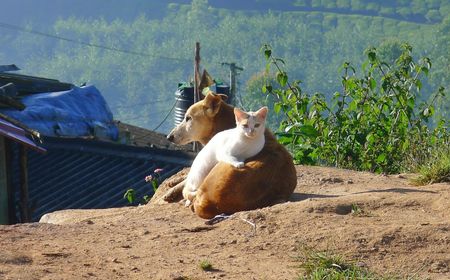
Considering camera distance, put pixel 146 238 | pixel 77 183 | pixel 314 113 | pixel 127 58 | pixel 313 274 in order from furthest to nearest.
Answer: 1. pixel 127 58
2. pixel 77 183
3. pixel 314 113
4. pixel 146 238
5. pixel 313 274

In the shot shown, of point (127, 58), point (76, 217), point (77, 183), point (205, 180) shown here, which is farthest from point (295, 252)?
point (127, 58)

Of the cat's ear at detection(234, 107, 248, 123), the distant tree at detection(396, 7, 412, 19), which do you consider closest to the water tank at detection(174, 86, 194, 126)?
the cat's ear at detection(234, 107, 248, 123)

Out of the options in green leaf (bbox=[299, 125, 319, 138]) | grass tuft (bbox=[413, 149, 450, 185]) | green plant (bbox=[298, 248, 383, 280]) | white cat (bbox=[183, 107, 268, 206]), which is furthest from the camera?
green leaf (bbox=[299, 125, 319, 138])

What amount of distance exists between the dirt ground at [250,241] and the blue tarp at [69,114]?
37.7ft

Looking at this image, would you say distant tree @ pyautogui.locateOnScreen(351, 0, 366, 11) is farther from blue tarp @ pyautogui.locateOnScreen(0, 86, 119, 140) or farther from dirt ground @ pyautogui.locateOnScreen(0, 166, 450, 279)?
dirt ground @ pyautogui.locateOnScreen(0, 166, 450, 279)

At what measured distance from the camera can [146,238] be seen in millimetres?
7379

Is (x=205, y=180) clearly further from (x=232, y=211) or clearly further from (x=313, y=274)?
(x=313, y=274)

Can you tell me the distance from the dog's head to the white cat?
542 mm

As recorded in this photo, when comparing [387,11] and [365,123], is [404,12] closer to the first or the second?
[387,11]

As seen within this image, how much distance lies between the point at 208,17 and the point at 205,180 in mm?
95642

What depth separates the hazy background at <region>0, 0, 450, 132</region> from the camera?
8294cm

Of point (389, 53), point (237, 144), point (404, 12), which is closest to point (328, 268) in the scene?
point (237, 144)

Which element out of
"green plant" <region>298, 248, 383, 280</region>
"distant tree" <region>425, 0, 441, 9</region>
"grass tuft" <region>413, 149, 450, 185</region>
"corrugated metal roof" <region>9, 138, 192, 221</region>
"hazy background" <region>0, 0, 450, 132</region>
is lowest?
"hazy background" <region>0, 0, 450, 132</region>

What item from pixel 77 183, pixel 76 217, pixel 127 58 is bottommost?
pixel 127 58
